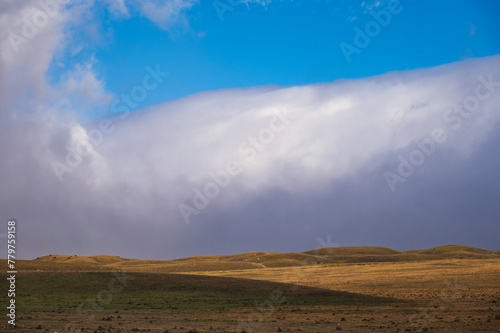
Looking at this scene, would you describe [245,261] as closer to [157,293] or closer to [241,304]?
[157,293]

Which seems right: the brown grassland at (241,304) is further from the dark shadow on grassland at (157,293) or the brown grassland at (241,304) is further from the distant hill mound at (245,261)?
the distant hill mound at (245,261)

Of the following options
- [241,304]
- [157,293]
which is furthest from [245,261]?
[241,304]

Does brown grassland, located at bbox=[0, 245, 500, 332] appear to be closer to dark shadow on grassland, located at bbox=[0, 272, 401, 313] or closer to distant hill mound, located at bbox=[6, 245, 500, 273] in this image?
dark shadow on grassland, located at bbox=[0, 272, 401, 313]

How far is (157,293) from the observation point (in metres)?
38.1

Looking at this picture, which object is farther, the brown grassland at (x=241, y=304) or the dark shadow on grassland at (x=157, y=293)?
the dark shadow on grassland at (x=157, y=293)

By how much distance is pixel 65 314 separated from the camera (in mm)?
26156

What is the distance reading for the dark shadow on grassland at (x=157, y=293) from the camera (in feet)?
105

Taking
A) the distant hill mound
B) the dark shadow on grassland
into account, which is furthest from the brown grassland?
the distant hill mound

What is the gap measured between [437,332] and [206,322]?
12.2m

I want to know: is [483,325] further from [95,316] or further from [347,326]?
[95,316]

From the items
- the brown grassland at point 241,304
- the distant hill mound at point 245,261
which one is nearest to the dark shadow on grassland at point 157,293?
the brown grassland at point 241,304

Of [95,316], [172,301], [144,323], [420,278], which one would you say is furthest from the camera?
[420,278]

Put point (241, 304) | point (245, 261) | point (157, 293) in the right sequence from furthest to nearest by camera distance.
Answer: point (245, 261)
point (157, 293)
point (241, 304)

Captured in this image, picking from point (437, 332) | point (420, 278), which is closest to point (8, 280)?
point (437, 332)
